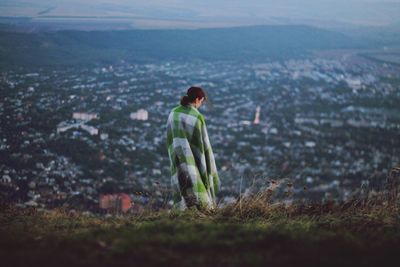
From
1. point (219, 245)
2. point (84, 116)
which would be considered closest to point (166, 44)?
point (84, 116)

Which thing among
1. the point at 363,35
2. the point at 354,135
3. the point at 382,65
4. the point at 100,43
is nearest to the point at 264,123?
the point at 354,135

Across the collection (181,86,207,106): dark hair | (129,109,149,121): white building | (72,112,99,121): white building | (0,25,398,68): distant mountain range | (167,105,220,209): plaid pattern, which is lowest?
(129,109,149,121): white building

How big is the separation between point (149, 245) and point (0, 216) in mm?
2204

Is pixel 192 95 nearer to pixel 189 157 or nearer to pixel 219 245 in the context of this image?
pixel 189 157

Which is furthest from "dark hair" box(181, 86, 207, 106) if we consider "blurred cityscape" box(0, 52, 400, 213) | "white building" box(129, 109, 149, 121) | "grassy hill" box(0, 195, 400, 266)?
"white building" box(129, 109, 149, 121)

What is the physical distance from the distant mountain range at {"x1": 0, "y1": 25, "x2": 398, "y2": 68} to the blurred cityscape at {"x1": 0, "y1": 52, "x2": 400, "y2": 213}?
13.1 ft

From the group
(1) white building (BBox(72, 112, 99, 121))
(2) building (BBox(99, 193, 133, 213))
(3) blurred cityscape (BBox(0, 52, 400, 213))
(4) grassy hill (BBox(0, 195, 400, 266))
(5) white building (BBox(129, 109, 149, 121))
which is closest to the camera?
(4) grassy hill (BBox(0, 195, 400, 266))

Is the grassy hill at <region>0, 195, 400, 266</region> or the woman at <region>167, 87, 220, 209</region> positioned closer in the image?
the grassy hill at <region>0, 195, 400, 266</region>

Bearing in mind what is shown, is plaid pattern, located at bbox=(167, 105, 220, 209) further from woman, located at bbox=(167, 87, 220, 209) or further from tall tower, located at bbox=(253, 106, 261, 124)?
tall tower, located at bbox=(253, 106, 261, 124)

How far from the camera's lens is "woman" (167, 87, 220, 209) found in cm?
441

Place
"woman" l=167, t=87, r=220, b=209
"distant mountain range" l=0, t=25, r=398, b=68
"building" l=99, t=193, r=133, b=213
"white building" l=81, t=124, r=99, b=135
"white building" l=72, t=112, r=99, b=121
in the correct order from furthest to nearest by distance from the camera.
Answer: "distant mountain range" l=0, t=25, r=398, b=68 < "white building" l=72, t=112, r=99, b=121 < "white building" l=81, t=124, r=99, b=135 < "building" l=99, t=193, r=133, b=213 < "woman" l=167, t=87, r=220, b=209

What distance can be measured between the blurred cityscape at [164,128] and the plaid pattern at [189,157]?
540 mm

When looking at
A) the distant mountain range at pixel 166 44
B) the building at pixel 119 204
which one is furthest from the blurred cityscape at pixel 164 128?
the distant mountain range at pixel 166 44

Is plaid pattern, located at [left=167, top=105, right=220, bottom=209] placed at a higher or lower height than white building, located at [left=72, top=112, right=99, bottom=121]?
higher
